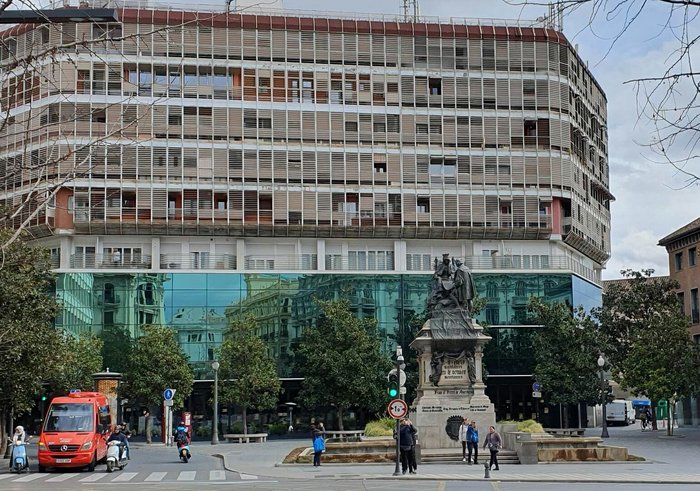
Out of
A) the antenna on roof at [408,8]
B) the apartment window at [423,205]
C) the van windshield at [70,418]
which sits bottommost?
the van windshield at [70,418]

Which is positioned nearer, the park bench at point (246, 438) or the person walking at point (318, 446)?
the person walking at point (318, 446)

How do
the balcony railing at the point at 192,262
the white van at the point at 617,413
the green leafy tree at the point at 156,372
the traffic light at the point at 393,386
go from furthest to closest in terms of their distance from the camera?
the white van at the point at 617,413 → the balcony railing at the point at 192,262 → the green leafy tree at the point at 156,372 → the traffic light at the point at 393,386

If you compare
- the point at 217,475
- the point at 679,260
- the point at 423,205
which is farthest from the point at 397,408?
the point at 679,260

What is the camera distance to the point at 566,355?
65.0m

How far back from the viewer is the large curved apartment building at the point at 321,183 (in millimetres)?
67438

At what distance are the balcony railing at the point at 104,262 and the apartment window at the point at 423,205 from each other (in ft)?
59.3

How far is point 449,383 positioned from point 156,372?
26.8 meters

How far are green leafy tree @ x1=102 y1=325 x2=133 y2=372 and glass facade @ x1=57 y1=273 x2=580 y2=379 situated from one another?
163 mm

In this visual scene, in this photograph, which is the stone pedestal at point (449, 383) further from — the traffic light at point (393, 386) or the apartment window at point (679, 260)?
the apartment window at point (679, 260)

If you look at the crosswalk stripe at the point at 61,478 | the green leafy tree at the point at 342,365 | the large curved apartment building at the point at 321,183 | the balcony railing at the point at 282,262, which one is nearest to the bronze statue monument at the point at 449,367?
the crosswalk stripe at the point at 61,478

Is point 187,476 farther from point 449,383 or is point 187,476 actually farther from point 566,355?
point 566,355

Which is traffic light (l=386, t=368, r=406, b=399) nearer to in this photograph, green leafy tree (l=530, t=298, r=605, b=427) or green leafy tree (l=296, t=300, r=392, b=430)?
green leafy tree (l=296, t=300, r=392, b=430)

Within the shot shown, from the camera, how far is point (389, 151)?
2761 inches

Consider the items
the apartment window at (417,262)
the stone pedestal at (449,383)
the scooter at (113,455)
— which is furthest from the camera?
the apartment window at (417,262)
